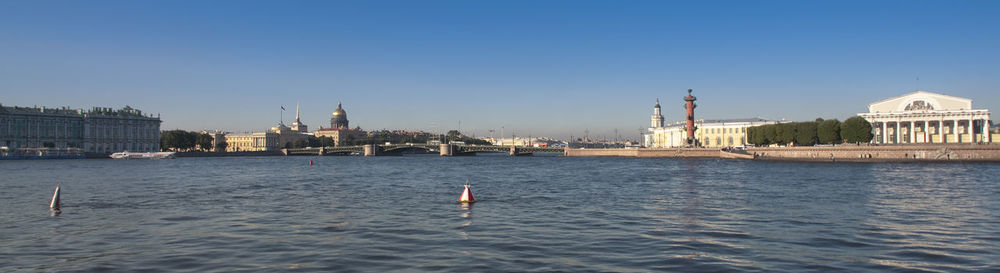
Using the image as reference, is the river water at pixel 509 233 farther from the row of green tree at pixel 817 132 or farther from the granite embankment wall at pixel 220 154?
Answer: the granite embankment wall at pixel 220 154

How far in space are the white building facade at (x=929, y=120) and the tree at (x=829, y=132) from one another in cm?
1384

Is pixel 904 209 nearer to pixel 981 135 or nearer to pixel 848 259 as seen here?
pixel 848 259

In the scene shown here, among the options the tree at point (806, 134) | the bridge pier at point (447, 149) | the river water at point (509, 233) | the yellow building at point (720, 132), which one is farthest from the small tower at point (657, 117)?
the river water at point (509, 233)

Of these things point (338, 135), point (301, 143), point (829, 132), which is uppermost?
point (338, 135)

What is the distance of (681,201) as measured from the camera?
17.5 m

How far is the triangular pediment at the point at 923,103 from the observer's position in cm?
7088

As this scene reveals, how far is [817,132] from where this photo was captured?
206 ft

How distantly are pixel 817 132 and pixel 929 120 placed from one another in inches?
676

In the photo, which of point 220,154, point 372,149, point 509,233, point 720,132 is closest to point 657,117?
point 720,132

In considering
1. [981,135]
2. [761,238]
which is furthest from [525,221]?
[981,135]

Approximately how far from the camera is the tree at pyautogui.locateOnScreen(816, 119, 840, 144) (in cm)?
6077

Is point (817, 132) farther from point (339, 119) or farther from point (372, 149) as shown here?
point (339, 119)

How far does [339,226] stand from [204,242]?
245 cm

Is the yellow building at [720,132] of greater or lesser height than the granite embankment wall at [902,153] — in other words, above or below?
above
